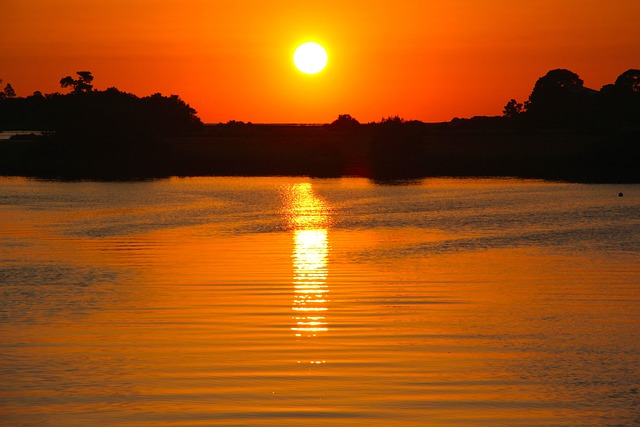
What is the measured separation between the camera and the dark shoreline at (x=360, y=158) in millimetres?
95812

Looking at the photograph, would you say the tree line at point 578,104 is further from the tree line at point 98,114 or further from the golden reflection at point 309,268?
the golden reflection at point 309,268

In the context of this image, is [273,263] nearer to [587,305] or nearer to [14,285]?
[14,285]

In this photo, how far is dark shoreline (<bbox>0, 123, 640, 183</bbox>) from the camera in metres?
95.8

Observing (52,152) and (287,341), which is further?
(52,152)

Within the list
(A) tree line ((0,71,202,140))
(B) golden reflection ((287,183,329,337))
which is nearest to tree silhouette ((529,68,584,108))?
(A) tree line ((0,71,202,140))

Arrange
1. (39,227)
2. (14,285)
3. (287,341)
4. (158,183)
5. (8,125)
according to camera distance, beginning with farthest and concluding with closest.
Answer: (8,125) → (158,183) → (39,227) → (14,285) → (287,341)

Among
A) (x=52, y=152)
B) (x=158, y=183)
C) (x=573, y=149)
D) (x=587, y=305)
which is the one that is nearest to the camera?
(x=587, y=305)

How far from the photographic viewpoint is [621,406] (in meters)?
12.2

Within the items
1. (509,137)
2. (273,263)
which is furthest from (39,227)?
(509,137)

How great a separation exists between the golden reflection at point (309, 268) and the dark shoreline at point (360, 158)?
42.7 m

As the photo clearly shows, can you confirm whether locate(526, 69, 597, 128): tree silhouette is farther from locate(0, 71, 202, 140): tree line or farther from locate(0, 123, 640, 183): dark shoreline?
locate(0, 71, 202, 140): tree line

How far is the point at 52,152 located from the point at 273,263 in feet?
307

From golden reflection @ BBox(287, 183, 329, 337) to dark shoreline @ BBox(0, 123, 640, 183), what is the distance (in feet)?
140

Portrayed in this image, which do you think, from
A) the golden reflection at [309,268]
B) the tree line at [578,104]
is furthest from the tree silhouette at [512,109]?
the golden reflection at [309,268]
